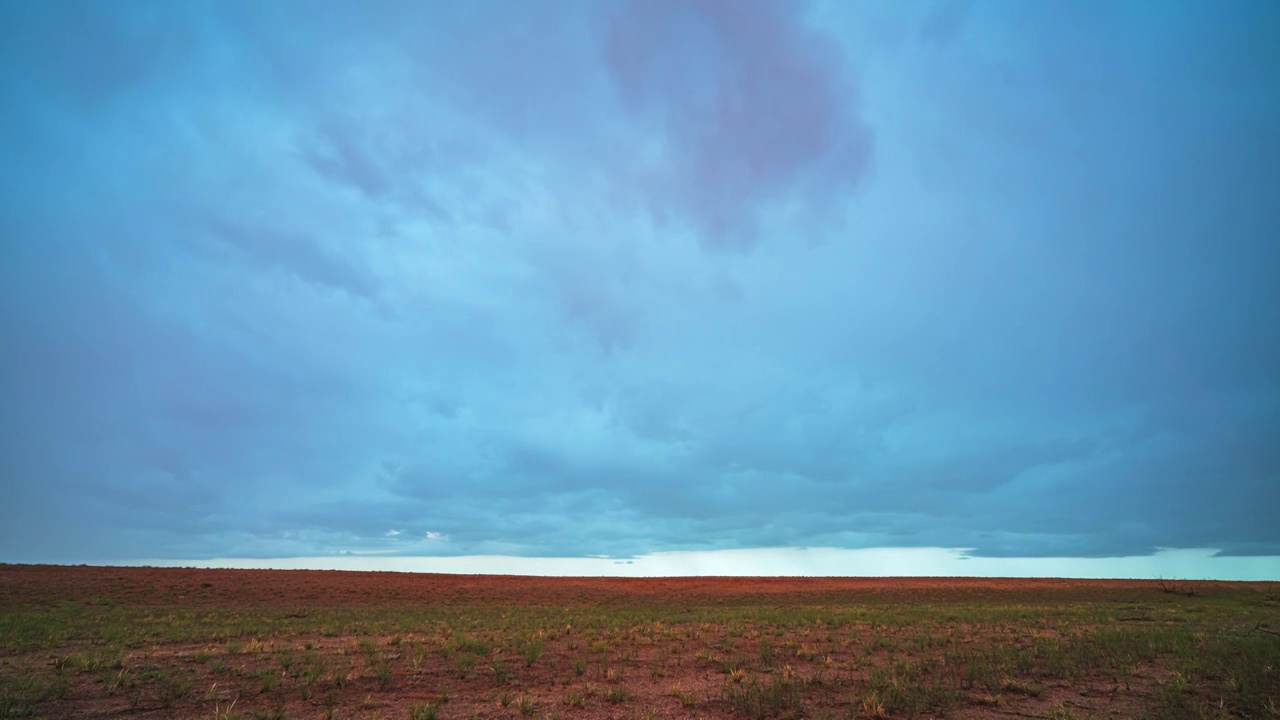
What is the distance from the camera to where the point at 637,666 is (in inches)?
639

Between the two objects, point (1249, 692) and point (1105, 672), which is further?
point (1105, 672)

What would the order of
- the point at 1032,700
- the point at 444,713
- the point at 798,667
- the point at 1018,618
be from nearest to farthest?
1. the point at 444,713
2. the point at 1032,700
3. the point at 798,667
4. the point at 1018,618

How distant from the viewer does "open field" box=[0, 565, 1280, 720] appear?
38.2ft

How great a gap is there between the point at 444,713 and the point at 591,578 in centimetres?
7387

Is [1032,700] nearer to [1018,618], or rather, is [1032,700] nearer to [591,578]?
[1018,618]

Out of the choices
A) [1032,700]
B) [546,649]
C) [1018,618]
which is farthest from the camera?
[1018,618]

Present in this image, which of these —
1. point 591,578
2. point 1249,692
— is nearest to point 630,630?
point 1249,692

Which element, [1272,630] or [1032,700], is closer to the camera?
[1032,700]

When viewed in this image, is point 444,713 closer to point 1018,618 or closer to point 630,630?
point 630,630

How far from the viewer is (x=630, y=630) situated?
24656mm

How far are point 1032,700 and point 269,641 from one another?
72.3 ft

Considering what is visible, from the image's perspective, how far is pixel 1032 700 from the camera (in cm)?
1251

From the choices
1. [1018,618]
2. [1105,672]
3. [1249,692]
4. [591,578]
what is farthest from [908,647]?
[591,578]

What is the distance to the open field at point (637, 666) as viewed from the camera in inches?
458
